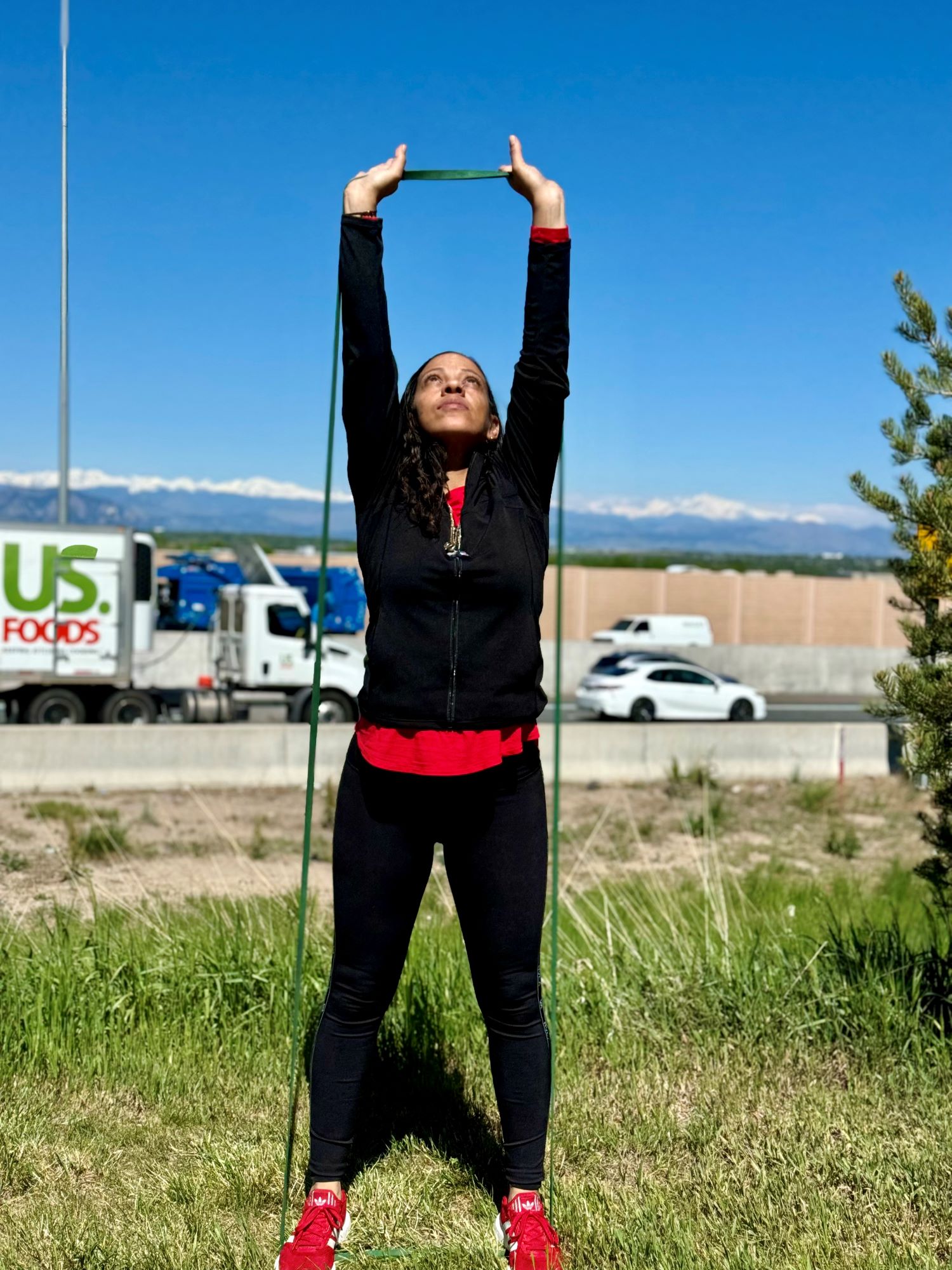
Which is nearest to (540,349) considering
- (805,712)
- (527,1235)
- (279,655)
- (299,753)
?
(527,1235)

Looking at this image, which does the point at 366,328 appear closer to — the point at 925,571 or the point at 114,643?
the point at 925,571

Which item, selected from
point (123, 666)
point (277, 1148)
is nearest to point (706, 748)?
point (123, 666)

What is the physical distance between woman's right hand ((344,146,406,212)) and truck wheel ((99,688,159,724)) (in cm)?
1787

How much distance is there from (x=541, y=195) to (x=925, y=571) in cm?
195

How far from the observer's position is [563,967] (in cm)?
467

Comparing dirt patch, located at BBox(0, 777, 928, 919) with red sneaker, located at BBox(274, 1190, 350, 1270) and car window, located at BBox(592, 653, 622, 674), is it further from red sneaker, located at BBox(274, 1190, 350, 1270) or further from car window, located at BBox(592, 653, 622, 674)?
car window, located at BBox(592, 653, 622, 674)

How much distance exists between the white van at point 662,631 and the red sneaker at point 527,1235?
40.7 metres

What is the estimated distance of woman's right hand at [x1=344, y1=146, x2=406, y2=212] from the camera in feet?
9.47

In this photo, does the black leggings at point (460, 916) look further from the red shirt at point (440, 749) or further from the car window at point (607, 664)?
the car window at point (607, 664)

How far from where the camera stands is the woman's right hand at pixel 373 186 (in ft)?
9.47

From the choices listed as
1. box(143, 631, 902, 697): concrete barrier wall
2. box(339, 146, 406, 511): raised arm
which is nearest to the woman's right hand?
box(339, 146, 406, 511): raised arm

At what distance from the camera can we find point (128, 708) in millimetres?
20203

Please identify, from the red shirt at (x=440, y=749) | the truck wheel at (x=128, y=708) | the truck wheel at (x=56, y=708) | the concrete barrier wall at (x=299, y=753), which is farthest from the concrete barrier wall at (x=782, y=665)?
the red shirt at (x=440, y=749)

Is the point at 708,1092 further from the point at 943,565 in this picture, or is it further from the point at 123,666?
the point at 123,666
